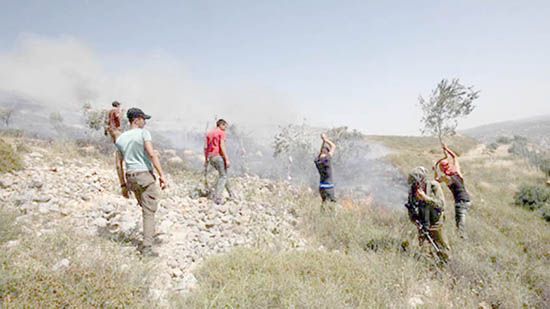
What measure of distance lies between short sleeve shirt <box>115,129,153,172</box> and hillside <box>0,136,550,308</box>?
92cm

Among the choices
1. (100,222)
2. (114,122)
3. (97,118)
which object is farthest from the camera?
(97,118)

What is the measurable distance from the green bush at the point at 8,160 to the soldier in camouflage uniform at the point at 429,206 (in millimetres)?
7556

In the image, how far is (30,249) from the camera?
2490mm

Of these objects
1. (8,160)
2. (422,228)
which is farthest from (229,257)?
(8,160)

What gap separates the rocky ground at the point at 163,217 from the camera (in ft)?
10.8

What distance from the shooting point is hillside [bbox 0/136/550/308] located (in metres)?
2.13

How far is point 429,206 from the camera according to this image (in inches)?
137

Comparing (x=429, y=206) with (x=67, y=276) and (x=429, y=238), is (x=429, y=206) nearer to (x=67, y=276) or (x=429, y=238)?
(x=429, y=238)

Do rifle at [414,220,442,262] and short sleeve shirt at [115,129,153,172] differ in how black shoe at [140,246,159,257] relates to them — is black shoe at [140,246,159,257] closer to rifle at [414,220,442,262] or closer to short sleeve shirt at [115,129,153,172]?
short sleeve shirt at [115,129,153,172]

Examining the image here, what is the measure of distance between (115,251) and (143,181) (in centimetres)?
78

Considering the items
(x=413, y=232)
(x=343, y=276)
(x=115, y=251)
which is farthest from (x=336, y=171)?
(x=115, y=251)

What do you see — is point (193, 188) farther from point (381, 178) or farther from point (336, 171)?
point (381, 178)

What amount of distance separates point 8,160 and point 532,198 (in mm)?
15502

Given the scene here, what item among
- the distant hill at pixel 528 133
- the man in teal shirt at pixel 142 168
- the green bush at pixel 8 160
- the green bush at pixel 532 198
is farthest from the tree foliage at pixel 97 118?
the distant hill at pixel 528 133
